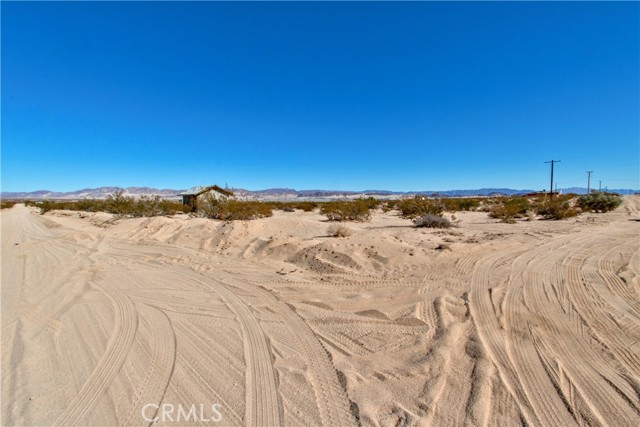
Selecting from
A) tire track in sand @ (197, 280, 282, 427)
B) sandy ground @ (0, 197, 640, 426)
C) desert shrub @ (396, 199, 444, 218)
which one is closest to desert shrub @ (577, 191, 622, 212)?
desert shrub @ (396, 199, 444, 218)

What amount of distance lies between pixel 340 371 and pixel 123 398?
231cm

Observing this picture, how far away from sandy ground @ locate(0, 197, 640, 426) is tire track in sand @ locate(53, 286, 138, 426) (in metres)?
0.02

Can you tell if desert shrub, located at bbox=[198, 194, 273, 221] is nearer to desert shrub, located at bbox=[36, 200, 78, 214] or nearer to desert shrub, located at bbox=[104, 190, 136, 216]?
desert shrub, located at bbox=[104, 190, 136, 216]

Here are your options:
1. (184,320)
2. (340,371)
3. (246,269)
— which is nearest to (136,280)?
(246,269)

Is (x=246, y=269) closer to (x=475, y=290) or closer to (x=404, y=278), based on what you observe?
(x=404, y=278)

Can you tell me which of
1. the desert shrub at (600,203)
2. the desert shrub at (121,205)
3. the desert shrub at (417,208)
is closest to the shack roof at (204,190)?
the desert shrub at (121,205)

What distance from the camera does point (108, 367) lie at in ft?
11.6

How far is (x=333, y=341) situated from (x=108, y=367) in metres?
2.80

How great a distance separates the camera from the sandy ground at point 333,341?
2865 millimetres

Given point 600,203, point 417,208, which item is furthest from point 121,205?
point 600,203

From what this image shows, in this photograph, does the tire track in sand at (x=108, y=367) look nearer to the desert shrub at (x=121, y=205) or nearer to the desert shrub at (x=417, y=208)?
the desert shrub at (x=417, y=208)

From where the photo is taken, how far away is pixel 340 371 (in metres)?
3.40

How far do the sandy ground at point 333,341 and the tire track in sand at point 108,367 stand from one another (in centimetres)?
2

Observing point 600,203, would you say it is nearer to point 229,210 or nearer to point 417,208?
point 417,208
